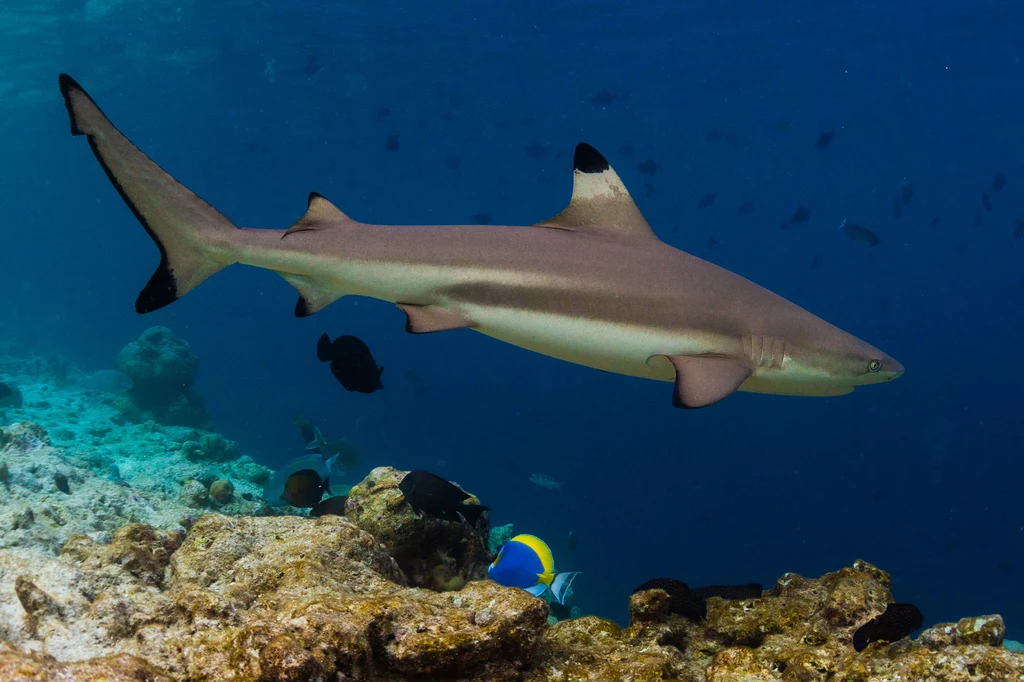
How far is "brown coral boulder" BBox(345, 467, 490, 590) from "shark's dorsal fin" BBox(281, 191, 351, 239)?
85.6 inches

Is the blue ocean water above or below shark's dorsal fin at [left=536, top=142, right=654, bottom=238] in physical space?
above

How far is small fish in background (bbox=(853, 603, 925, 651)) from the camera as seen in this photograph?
2.74 m

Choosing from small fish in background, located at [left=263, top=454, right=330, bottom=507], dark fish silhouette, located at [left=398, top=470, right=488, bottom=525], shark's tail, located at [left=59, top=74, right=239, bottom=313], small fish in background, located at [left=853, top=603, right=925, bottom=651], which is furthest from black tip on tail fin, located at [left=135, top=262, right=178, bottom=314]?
small fish in background, located at [left=263, top=454, right=330, bottom=507]

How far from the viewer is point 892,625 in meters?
2.73

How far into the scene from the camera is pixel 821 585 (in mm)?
3600

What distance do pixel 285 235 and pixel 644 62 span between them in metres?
40.5

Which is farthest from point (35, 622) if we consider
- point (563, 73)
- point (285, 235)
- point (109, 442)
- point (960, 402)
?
point (960, 402)

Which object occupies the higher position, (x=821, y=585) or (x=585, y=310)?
(x=585, y=310)

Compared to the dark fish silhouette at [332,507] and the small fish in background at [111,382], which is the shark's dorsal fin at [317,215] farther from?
the small fish in background at [111,382]

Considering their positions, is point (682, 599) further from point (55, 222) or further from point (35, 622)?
point (55, 222)

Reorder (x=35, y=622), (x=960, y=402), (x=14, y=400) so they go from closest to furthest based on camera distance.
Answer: (x=35, y=622) < (x=14, y=400) < (x=960, y=402)

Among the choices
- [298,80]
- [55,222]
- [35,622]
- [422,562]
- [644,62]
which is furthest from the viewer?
[55,222]

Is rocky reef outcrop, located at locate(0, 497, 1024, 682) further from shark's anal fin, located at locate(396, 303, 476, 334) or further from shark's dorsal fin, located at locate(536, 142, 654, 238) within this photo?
shark's dorsal fin, located at locate(536, 142, 654, 238)

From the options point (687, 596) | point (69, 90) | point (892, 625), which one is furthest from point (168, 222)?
point (892, 625)
